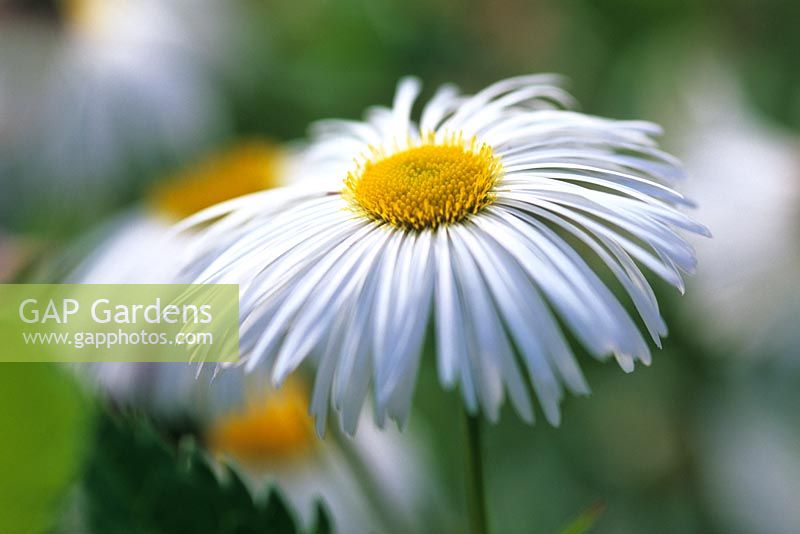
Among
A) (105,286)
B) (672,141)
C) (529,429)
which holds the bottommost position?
(529,429)

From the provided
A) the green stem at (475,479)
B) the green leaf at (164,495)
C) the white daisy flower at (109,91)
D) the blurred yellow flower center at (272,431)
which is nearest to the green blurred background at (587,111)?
the white daisy flower at (109,91)

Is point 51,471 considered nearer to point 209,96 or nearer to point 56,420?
point 56,420

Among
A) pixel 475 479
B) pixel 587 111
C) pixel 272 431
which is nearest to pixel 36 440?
pixel 475 479

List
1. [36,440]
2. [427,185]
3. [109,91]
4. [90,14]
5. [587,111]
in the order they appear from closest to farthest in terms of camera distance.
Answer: [36,440]
[427,185]
[587,111]
[109,91]
[90,14]

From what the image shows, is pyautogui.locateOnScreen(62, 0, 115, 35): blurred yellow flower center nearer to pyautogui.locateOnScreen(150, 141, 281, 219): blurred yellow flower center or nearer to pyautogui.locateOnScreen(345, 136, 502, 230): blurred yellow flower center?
pyautogui.locateOnScreen(150, 141, 281, 219): blurred yellow flower center

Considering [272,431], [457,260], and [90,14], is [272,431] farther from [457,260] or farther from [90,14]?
[90,14]

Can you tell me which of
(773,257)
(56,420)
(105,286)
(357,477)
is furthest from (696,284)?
(56,420)

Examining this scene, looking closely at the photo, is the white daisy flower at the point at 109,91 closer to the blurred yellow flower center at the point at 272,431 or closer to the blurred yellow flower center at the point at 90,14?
the blurred yellow flower center at the point at 90,14

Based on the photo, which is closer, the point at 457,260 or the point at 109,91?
the point at 457,260
